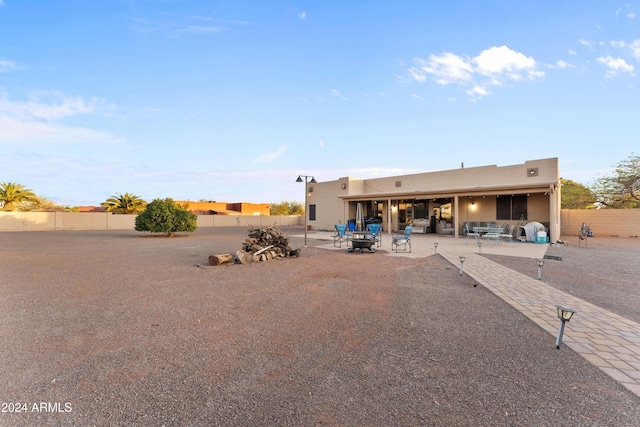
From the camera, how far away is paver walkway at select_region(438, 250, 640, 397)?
261 centimetres

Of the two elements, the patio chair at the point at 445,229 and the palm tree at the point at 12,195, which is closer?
the patio chair at the point at 445,229

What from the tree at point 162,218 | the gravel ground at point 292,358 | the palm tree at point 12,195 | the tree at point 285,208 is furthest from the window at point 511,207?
the palm tree at point 12,195

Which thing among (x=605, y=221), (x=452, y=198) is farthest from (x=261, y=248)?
(x=605, y=221)

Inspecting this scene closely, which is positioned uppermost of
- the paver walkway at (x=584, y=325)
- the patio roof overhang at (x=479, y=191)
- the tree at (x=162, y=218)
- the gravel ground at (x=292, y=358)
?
the patio roof overhang at (x=479, y=191)

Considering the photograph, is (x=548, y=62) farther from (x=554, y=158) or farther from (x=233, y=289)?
(x=233, y=289)

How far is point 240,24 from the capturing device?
1074 centimetres

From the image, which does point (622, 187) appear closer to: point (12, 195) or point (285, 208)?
point (285, 208)

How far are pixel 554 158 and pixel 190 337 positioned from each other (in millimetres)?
18527

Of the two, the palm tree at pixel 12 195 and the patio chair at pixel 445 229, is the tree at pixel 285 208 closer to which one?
the palm tree at pixel 12 195

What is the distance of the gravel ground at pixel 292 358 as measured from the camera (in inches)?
76.0

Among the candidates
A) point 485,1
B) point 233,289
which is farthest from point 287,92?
point 233,289

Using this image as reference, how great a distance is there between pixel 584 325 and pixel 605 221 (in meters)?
18.5

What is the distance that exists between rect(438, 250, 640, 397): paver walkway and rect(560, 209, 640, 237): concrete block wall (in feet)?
51.5

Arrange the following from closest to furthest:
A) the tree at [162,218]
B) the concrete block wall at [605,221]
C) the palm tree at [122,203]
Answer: the concrete block wall at [605,221]
the tree at [162,218]
the palm tree at [122,203]
